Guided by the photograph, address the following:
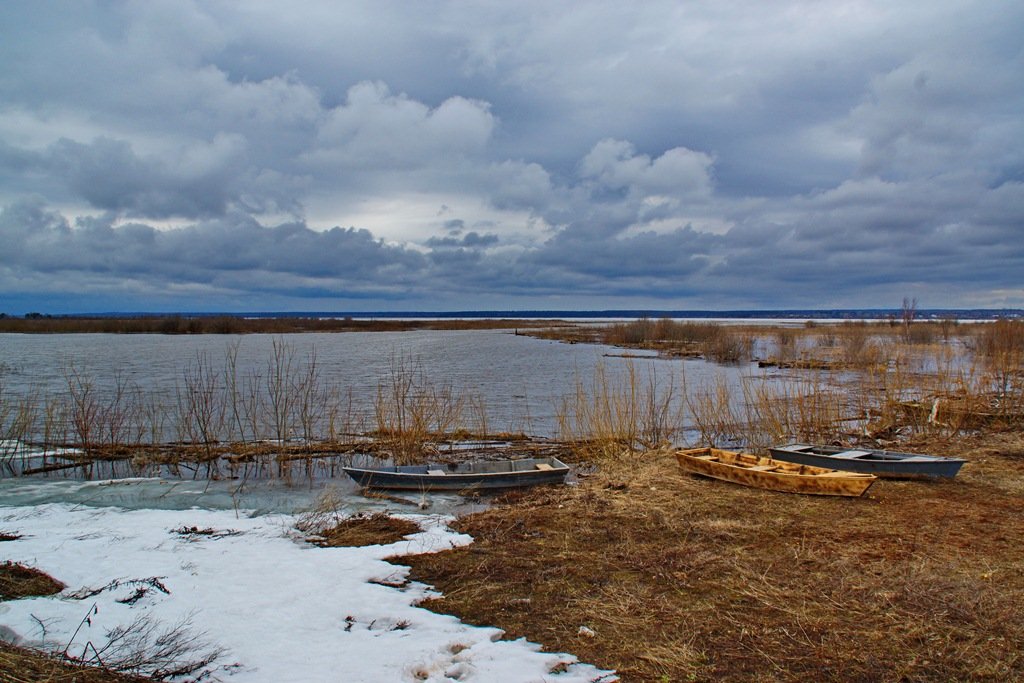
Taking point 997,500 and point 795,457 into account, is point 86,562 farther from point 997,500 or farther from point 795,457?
point 997,500

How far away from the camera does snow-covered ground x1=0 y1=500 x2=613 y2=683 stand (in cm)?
507

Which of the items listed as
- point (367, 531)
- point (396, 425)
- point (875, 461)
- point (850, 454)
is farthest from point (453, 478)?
point (875, 461)

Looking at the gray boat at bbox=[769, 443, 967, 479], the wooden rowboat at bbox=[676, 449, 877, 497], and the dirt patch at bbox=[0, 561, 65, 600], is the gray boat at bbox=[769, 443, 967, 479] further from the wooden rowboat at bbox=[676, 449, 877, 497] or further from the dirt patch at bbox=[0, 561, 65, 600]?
the dirt patch at bbox=[0, 561, 65, 600]

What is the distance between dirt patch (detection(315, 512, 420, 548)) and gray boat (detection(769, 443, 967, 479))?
24.7 ft

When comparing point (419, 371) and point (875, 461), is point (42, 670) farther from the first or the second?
point (419, 371)

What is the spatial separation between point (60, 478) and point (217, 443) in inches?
131

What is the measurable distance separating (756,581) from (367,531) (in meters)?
4.94

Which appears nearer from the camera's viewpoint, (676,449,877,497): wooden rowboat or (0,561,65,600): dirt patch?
(0,561,65,600): dirt patch

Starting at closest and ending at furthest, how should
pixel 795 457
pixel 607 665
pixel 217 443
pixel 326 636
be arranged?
pixel 607 665
pixel 326 636
pixel 795 457
pixel 217 443

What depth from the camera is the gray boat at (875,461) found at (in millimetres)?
10891

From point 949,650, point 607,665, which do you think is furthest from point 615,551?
point 949,650

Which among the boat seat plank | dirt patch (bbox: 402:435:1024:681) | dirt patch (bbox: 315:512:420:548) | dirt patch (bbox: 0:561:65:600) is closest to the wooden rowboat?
dirt patch (bbox: 402:435:1024:681)

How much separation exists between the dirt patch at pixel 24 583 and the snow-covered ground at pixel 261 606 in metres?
0.15

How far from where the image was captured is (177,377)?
30.7 m
